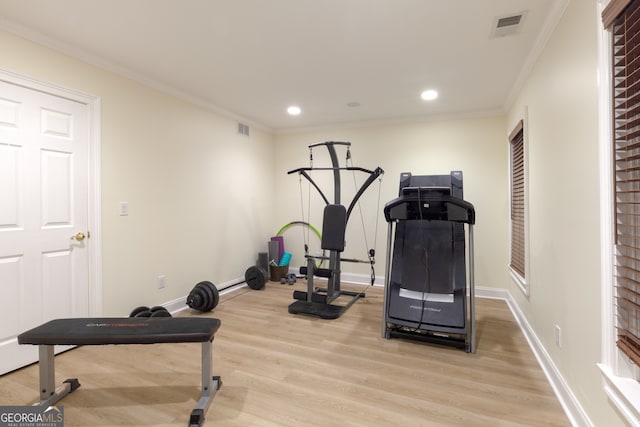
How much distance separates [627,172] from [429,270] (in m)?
1.79

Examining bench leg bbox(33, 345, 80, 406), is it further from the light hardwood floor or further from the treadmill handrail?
the treadmill handrail

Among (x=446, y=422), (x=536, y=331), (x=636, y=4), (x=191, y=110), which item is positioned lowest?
(x=446, y=422)

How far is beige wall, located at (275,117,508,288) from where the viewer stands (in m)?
4.08

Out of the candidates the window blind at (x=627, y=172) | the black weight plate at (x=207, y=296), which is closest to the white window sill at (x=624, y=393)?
the window blind at (x=627, y=172)

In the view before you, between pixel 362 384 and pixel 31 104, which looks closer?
pixel 362 384

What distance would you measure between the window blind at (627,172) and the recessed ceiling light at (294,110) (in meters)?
3.25

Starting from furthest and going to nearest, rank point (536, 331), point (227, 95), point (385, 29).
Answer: point (227, 95)
point (536, 331)
point (385, 29)

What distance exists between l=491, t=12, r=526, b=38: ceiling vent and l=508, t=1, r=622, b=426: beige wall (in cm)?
25

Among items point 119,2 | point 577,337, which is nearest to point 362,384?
point 577,337

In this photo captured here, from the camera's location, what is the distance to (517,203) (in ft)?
11.5

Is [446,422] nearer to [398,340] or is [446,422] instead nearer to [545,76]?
[398,340]

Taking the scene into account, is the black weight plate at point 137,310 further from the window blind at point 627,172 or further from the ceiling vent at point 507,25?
the ceiling vent at point 507,25

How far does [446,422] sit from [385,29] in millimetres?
2594

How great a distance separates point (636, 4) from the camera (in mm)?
1164
